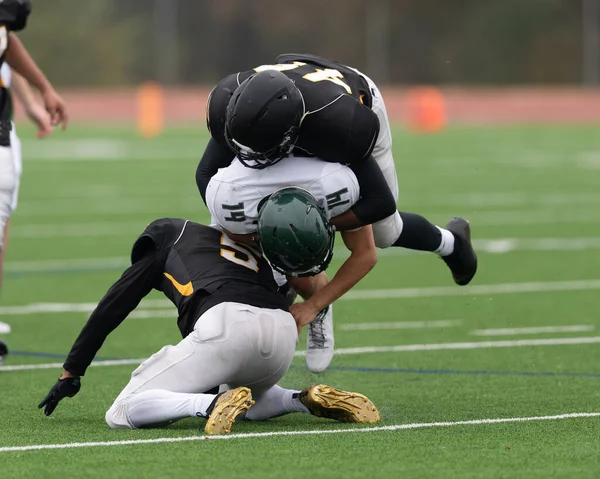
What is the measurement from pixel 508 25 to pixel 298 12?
5.46m

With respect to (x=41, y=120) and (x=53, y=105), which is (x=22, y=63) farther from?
(x=41, y=120)

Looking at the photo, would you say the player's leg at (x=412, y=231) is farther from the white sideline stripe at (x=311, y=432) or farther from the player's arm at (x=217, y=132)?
the white sideline stripe at (x=311, y=432)

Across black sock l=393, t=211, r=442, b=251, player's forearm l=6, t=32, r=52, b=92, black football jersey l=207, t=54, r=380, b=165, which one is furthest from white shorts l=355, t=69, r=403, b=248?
player's forearm l=6, t=32, r=52, b=92

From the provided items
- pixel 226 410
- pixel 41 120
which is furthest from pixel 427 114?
pixel 226 410

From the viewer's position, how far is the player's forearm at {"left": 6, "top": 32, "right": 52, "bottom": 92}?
7359mm

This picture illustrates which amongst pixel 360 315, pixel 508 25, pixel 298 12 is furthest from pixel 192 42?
pixel 360 315

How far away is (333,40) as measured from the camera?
3431 cm

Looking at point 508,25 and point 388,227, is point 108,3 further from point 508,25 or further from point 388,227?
point 388,227

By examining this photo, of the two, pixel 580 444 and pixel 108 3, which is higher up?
pixel 580 444

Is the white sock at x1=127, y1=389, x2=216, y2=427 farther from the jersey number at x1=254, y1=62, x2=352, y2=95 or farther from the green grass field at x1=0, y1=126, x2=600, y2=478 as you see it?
the jersey number at x1=254, y1=62, x2=352, y2=95

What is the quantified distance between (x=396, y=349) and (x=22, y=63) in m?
2.56

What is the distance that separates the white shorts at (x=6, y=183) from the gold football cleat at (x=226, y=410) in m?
2.33

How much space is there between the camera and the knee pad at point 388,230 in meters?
6.24

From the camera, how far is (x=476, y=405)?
5.82 meters
